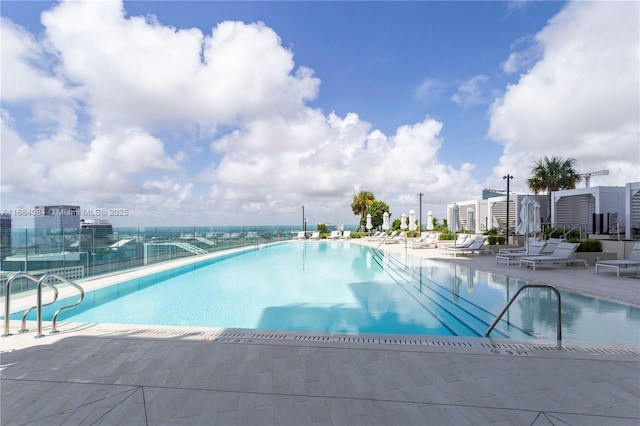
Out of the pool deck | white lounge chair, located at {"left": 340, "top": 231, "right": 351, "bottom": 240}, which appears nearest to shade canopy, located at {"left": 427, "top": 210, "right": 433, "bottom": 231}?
white lounge chair, located at {"left": 340, "top": 231, "right": 351, "bottom": 240}

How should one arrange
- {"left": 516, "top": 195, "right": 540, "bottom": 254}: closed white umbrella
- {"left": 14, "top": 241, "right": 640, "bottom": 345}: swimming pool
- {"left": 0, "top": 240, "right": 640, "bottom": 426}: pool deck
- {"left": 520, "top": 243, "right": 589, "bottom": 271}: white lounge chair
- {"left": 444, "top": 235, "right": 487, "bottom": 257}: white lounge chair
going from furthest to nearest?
{"left": 444, "top": 235, "right": 487, "bottom": 257}: white lounge chair < {"left": 516, "top": 195, "right": 540, "bottom": 254}: closed white umbrella < {"left": 520, "top": 243, "right": 589, "bottom": 271}: white lounge chair < {"left": 14, "top": 241, "right": 640, "bottom": 345}: swimming pool < {"left": 0, "top": 240, "right": 640, "bottom": 426}: pool deck

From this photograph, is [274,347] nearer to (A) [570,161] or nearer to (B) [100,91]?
(B) [100,91]

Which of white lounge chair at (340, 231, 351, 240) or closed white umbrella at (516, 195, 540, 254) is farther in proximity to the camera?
white lounge chair at (340, 231, 351, 240)

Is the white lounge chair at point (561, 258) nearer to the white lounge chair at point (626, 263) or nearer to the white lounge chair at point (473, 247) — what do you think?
the white lounge chair at point (626, 263)

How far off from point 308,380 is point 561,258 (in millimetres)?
9463

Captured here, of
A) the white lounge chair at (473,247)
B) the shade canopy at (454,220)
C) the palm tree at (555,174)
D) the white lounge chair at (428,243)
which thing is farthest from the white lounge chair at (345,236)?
the palm tree at (555,174)

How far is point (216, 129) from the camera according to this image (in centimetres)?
1753

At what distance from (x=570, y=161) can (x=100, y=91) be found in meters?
28.3

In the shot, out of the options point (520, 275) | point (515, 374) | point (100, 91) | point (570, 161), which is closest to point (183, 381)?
point (515, 374)

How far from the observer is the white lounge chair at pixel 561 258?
8.68 metres

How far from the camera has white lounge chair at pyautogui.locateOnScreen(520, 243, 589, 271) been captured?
8.68 metres

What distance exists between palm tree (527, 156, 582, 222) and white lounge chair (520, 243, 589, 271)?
16312mm

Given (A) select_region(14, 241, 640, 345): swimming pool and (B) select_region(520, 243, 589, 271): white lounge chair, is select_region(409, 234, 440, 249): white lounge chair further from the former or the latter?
(B) select_region(520, 243, 589, 271): white lounge chair

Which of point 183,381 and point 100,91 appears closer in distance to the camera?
point 183,381
